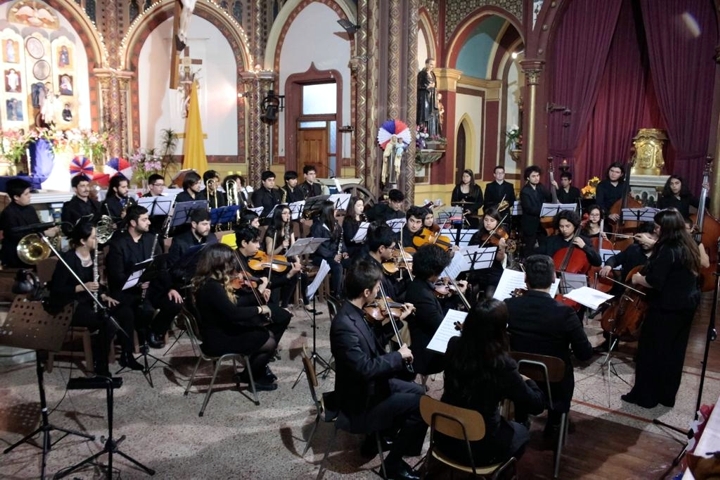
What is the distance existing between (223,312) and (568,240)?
3.55 meters

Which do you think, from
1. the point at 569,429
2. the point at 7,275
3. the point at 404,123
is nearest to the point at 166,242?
the point at 7,275

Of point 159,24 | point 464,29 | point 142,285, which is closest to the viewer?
point 142,285

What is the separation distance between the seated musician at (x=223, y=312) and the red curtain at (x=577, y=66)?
9.02 metres

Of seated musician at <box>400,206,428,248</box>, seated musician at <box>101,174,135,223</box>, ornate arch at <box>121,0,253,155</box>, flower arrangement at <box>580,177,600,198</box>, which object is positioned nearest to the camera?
seated musician at <box>400,206,428,248</box>

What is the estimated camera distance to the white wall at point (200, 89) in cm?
1365

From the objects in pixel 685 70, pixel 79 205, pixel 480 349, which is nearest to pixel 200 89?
pixel 79 205

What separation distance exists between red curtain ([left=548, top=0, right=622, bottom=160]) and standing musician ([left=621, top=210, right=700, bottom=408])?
7683 mm

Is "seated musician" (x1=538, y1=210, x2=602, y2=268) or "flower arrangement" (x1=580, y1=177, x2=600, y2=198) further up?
"flower arrangement" (x1=580, y1=177, x2=600, y2=198)

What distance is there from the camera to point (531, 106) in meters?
12.3

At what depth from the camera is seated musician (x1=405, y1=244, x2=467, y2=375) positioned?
13.9 feet

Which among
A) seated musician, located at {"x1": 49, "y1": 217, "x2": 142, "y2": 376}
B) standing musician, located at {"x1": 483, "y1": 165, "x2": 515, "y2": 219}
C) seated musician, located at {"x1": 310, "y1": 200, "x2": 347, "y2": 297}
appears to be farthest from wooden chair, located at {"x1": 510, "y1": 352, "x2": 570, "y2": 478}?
standing musician, located at {"x1": 483, "y1": 165, "x2": 515, "y2": 219}

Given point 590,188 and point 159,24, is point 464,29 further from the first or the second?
point 159,24

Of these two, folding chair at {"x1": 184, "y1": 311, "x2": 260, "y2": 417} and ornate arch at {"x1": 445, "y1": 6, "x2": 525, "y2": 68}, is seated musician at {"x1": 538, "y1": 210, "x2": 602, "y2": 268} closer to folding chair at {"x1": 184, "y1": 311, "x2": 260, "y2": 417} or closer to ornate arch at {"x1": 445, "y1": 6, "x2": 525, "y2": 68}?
folding chair at {"x1": 184, "y1": 311, "x2": 260, "y2": 417}

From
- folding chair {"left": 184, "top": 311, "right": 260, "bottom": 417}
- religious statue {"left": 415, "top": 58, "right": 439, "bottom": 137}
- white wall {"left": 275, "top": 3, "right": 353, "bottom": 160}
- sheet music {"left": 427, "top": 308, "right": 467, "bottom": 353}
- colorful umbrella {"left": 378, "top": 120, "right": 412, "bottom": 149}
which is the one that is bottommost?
folding chair {"left": 184, "top": 311, "right": 260, "bottom": 417}
